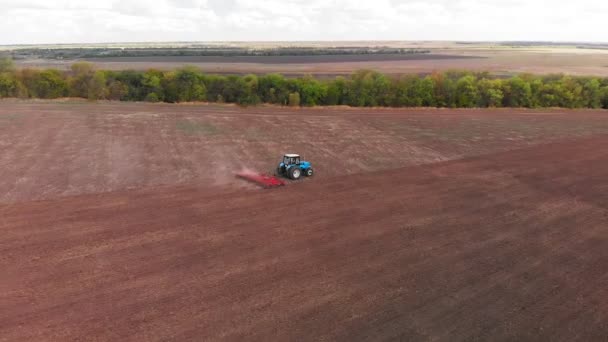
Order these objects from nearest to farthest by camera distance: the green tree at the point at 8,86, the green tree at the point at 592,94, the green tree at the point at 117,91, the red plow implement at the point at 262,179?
the red plow implement at the point at 262,179
the green tree at the point at 8,86
the green tree at the point at 117,91
the green tree at the point at 592,94

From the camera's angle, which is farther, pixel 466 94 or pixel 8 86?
pixel 466 94

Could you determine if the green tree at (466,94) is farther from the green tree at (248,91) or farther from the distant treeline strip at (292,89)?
the green tree at (248,91)

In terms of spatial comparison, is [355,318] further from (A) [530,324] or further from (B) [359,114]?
(B) [359,114]

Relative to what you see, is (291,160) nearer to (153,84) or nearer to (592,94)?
(153,84)

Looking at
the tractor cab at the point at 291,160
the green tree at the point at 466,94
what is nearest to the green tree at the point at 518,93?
the green tree at the point at 466,94

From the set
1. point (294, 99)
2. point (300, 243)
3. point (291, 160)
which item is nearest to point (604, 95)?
point (294, 99)

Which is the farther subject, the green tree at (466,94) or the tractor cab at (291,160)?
the green tree at (466,94)
